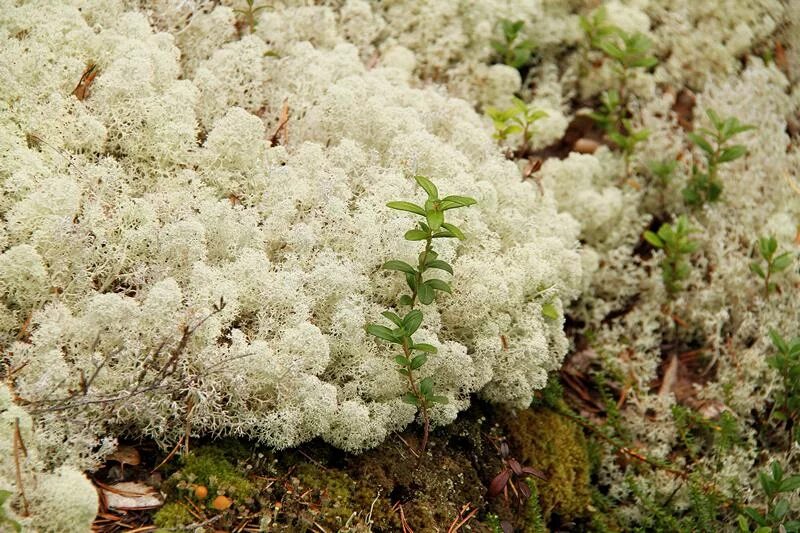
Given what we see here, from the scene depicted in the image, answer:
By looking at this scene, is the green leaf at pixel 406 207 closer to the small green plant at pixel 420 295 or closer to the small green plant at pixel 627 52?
the small green plant at pixel 420 295

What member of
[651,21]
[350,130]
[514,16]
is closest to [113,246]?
[350,130]

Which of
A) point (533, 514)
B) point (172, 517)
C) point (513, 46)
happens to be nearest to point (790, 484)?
point (533, 514)

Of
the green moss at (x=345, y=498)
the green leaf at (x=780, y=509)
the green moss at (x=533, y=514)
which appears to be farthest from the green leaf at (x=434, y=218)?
the green leaf at (x=780, y=509)

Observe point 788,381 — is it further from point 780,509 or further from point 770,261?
point 780,509

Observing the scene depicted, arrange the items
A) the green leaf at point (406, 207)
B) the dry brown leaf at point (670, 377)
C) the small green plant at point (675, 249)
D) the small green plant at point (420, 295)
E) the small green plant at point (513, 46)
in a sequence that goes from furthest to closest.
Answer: the small green plant at point (513, 46), the small green plant at point (675, 249), the dry brown leaf at point (670, 377), the green leaf at point (406, 207), the small green plant at point (420, 295)

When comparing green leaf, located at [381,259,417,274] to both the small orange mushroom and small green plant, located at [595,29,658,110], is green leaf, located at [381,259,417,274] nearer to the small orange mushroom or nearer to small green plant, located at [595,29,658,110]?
the small orange mushroom

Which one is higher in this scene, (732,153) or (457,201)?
(457,201)
